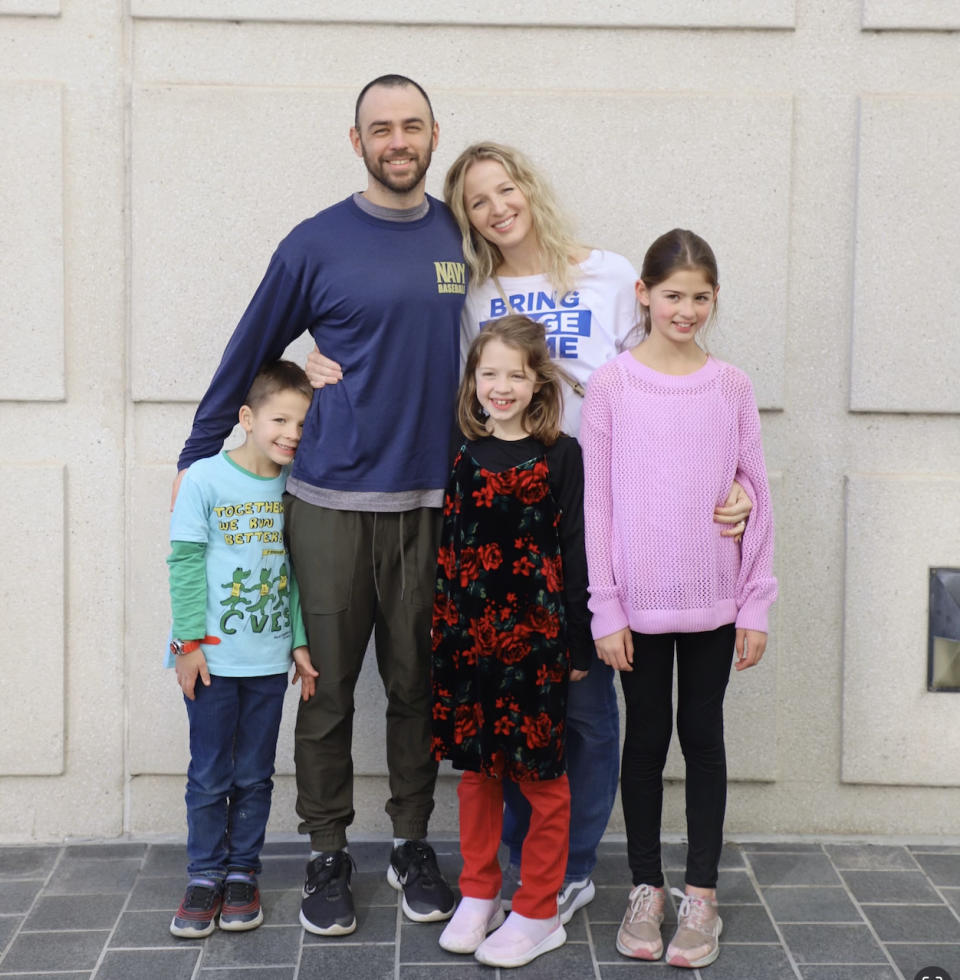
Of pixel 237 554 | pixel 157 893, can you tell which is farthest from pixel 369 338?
pixel 157 893

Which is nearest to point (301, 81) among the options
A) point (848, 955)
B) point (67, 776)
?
point (67, 776)

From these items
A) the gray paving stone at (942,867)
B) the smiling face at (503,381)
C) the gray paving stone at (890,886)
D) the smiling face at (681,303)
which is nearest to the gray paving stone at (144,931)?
the smiling face at (503,381)

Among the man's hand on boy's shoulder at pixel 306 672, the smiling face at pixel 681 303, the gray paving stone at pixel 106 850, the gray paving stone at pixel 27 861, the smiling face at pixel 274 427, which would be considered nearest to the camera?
the smiling face at pixel 681 303

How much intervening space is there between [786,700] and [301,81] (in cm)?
240

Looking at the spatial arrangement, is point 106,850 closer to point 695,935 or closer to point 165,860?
point 165,860

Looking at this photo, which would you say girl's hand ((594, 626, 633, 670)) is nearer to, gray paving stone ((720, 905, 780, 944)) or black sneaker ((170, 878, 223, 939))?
gray paving stone ((720, 905, 780, 944))

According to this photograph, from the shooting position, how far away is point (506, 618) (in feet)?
9.50

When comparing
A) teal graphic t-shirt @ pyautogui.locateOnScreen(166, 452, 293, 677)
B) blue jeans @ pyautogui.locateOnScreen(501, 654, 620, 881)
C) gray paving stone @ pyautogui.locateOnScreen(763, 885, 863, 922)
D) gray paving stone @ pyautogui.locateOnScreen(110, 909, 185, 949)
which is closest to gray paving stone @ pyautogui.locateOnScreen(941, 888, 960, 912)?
gray paving stone @ pyautogui.locateOnScreen(763, 885, 863, 922)

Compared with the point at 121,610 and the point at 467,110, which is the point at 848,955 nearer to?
the point at 121,610

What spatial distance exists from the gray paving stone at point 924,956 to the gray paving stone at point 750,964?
0.28 metres

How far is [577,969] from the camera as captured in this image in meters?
2.95

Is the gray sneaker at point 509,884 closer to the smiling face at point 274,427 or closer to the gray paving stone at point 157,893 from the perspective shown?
the gray paving stone at point 157,893

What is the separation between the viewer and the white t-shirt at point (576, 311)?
10.2 feet

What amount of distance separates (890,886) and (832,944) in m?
0.46
